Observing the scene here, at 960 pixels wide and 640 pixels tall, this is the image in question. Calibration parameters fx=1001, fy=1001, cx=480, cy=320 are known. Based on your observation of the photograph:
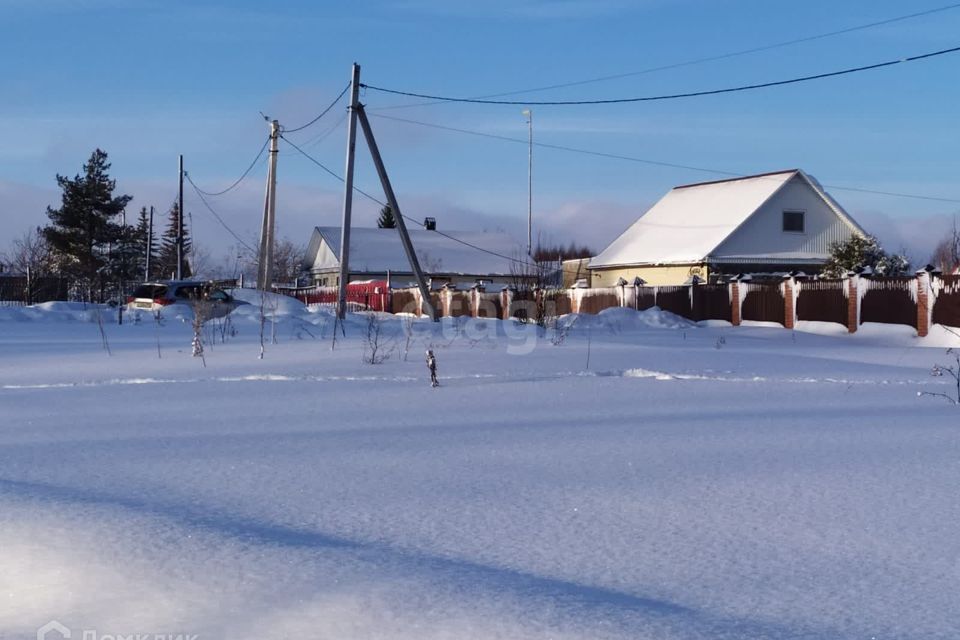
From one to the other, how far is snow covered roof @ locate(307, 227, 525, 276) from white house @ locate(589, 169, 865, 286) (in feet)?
39.0

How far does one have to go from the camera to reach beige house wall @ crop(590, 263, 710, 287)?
122 feet

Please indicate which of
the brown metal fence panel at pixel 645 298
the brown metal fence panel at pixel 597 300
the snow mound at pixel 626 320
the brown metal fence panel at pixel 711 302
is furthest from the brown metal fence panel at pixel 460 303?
the snow mound at pixel 626 320

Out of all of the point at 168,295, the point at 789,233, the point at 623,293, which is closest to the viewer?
the point at 168,295

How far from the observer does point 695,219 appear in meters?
40.6

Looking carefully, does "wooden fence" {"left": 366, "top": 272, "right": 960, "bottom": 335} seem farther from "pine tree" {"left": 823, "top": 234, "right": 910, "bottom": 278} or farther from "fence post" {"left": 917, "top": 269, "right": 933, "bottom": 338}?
"pine tree" {"left": 823, "top": 234, "right": 910, "bottom": 278}

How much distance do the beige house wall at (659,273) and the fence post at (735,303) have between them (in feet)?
30.4

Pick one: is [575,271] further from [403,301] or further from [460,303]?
[460,303]

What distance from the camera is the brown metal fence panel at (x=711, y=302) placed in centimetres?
2764

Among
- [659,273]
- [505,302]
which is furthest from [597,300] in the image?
[659,273]

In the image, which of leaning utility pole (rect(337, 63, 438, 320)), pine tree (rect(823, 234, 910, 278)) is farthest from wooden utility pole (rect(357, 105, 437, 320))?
pine tree (rect(823, 234, 910, 278))

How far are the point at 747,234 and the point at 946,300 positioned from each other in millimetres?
17709

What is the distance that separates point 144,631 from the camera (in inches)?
137

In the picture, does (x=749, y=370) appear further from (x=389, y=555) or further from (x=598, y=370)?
(x=389, y=555)

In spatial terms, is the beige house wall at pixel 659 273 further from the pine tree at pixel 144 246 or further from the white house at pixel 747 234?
the pine tree at pixel 144 246
